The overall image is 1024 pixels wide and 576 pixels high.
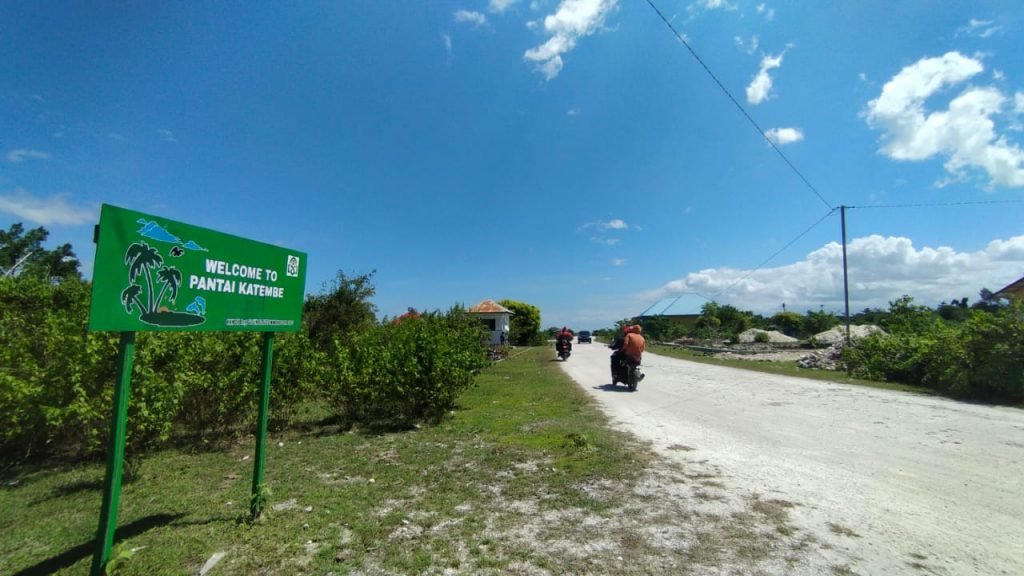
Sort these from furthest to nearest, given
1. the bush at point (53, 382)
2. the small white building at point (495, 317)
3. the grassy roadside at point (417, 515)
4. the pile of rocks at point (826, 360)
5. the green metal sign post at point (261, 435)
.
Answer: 1. the small white building at point (495, 317)
2. the pile of rocks at point (826, 360)
3. the bush at point (53, 382)
4. the green metal sign post at point (261, 435)
5. the grassy roadside at point (417, 515)

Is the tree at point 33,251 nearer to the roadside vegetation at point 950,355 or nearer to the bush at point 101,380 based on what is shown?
the bush at point 101,380

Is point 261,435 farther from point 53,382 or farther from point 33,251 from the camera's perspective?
point 33,251

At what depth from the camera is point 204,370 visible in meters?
5.84

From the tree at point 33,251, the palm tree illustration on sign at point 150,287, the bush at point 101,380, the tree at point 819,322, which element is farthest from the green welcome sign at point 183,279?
the tree at point 819,322

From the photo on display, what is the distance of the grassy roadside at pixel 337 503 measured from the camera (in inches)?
120

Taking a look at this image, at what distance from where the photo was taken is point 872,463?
202 inches

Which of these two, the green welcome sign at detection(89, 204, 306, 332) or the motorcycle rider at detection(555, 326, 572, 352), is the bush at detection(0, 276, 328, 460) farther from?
the motorcycle rider at detection(555, 326, 572, 352)

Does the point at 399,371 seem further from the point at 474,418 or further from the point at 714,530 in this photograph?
the point at 714,530

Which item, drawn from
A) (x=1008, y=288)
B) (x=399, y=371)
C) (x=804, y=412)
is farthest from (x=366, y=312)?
(x=1008, y=288)

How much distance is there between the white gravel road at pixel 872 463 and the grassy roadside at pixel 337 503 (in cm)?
142

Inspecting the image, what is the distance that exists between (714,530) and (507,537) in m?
1.63

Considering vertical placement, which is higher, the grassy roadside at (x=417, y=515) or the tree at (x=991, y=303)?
the tree at (x=991, y=303)

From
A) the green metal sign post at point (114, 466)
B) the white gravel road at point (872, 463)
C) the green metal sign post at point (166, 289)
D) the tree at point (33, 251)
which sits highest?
the tree at point (33, 251)

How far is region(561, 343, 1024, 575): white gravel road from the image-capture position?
3141 millimetres
